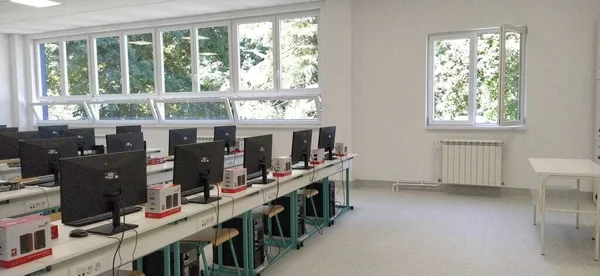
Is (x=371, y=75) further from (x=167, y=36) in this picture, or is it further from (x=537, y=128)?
(x=167, y=36)

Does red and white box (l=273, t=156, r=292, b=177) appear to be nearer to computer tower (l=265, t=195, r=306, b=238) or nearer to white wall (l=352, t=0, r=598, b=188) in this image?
computer tower (l=265, t=195, r=306, b=238)

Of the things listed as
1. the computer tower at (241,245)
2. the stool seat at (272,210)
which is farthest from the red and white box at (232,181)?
the stool seat at (272,210)

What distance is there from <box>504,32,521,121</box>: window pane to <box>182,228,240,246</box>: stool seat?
4302 mm

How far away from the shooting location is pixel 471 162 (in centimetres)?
610

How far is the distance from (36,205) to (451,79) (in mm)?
5403

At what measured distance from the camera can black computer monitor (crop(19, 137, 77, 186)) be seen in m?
3.30

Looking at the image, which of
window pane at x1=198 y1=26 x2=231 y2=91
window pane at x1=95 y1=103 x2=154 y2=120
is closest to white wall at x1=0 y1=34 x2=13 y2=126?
window pane at x1=95 y1=103 x2=154 y2=120

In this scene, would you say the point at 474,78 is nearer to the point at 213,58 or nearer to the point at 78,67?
the point at 213,58

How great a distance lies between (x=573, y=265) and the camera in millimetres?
3500

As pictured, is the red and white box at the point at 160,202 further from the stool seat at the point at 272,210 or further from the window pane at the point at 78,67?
the window pane at the point at 78,67

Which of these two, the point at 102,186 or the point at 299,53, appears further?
the point at 299,53

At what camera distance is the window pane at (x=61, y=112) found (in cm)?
925

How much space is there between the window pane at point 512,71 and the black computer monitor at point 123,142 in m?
4.62

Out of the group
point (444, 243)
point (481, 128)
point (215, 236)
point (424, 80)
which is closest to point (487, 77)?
point (481, 128)
